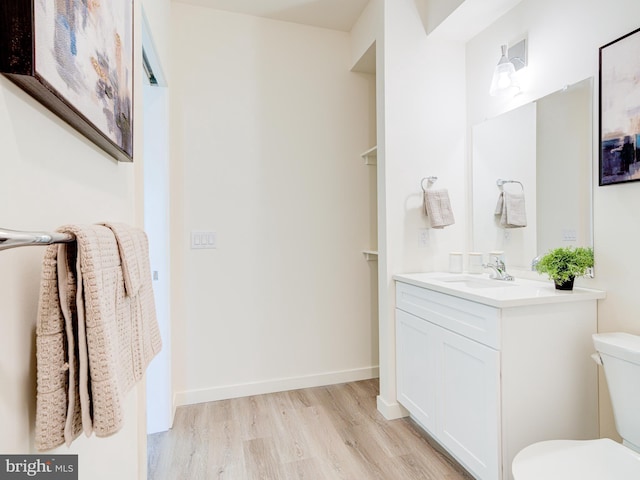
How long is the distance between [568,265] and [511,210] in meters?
0.60

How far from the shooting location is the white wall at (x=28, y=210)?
1.56 feet

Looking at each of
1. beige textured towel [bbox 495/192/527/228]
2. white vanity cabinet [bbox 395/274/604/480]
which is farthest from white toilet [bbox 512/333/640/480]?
beige textured towel [bbox 495/192/527/228]

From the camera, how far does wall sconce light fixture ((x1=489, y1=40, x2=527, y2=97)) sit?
1.90 m

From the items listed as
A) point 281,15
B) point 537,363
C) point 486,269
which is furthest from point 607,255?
point 281,15

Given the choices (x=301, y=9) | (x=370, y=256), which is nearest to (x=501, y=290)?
(x=370, y=256)

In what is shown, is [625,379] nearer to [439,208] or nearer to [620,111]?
[620,111]

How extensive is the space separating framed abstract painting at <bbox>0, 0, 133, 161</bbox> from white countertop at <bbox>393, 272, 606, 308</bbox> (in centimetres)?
145

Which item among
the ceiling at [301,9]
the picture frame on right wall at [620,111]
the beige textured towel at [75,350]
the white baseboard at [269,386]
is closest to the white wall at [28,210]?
the beige textured towel at [75,350]

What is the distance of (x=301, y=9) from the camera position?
2381 millimetres

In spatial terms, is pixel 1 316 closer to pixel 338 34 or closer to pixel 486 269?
pixel 486 269

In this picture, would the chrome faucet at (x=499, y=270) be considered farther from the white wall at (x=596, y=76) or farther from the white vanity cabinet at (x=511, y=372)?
the white wall at (x=596, y=76)

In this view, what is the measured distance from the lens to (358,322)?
2742mm

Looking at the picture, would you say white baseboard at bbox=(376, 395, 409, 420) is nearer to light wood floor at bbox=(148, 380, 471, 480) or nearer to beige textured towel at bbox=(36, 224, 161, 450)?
light wood floor at bbox=(148, 380, 471, 480)

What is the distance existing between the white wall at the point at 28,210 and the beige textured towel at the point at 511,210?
2080 millimetres
